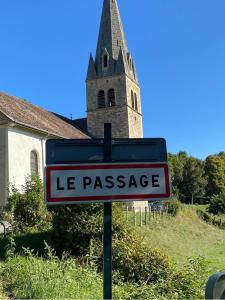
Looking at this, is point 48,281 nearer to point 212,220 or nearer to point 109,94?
point 212,220

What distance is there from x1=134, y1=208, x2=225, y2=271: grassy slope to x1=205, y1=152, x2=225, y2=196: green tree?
160ft

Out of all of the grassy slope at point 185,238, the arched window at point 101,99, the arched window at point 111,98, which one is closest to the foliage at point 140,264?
the grassy slope at point 185,238

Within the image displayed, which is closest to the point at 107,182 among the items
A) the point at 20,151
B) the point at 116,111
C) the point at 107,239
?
the point at 107,239

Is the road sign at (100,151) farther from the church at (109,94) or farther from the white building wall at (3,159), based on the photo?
the church at (109,94)

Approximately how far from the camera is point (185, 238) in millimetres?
25266

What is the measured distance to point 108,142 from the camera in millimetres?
3525

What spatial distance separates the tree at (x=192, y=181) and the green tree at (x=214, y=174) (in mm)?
3038

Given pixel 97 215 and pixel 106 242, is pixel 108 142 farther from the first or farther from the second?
pixel 97 215

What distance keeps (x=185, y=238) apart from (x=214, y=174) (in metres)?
58.3

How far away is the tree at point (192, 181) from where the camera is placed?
7644 centimetres

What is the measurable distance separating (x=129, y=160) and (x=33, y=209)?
16382 mm

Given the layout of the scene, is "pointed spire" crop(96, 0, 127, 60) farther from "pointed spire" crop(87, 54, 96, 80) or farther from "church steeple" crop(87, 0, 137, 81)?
"pointed spire" crop(87, 54, 96, 80)

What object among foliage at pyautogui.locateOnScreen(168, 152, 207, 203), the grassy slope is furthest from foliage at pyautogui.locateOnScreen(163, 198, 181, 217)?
foliage at pyautogui.locateOnScreen(168, 152, 207, 203)

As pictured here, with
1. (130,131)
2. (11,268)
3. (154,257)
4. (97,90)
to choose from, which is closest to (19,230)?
(154,257)
